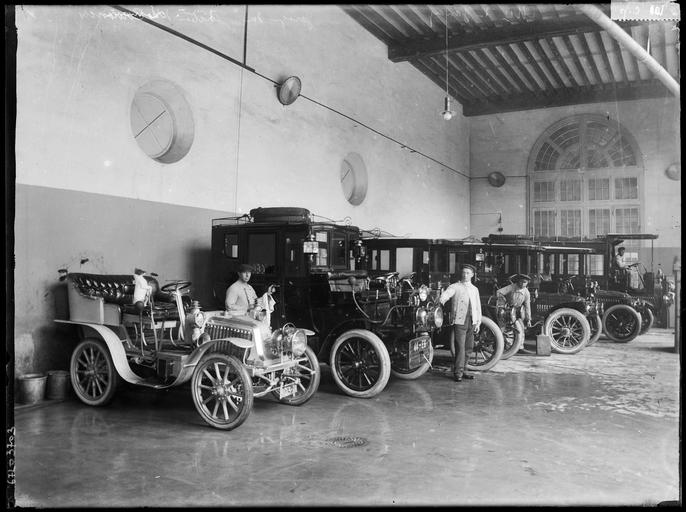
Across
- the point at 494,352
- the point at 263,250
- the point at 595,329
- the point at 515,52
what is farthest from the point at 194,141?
the point at 515,52

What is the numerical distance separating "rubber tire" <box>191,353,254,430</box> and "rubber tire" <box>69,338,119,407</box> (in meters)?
0.97

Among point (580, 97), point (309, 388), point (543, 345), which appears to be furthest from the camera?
point (580, 97)

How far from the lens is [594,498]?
10.7 feet

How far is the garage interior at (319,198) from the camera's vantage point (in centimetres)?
354

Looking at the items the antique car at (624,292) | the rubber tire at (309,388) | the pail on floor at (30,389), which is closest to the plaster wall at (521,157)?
the antique car at (624,292)

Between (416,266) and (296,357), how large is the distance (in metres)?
4.95

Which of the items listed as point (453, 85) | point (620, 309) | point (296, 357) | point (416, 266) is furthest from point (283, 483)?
point (453, 85)

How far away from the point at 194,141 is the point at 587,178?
473 inches

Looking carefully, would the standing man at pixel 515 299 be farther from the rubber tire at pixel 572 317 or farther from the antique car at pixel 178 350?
the antique car at pixel 178 350

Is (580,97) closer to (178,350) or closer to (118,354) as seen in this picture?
(178,350)

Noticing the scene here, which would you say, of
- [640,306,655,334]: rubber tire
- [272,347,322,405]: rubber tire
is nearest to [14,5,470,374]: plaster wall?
[272,347,322,405]: rubber tire

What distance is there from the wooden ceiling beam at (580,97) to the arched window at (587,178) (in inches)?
21.8

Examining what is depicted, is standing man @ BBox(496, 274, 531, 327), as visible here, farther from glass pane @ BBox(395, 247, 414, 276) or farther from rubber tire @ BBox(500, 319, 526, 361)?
glass pane @ BBox(395, 247, 414, 276)

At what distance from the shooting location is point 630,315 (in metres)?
10.2
